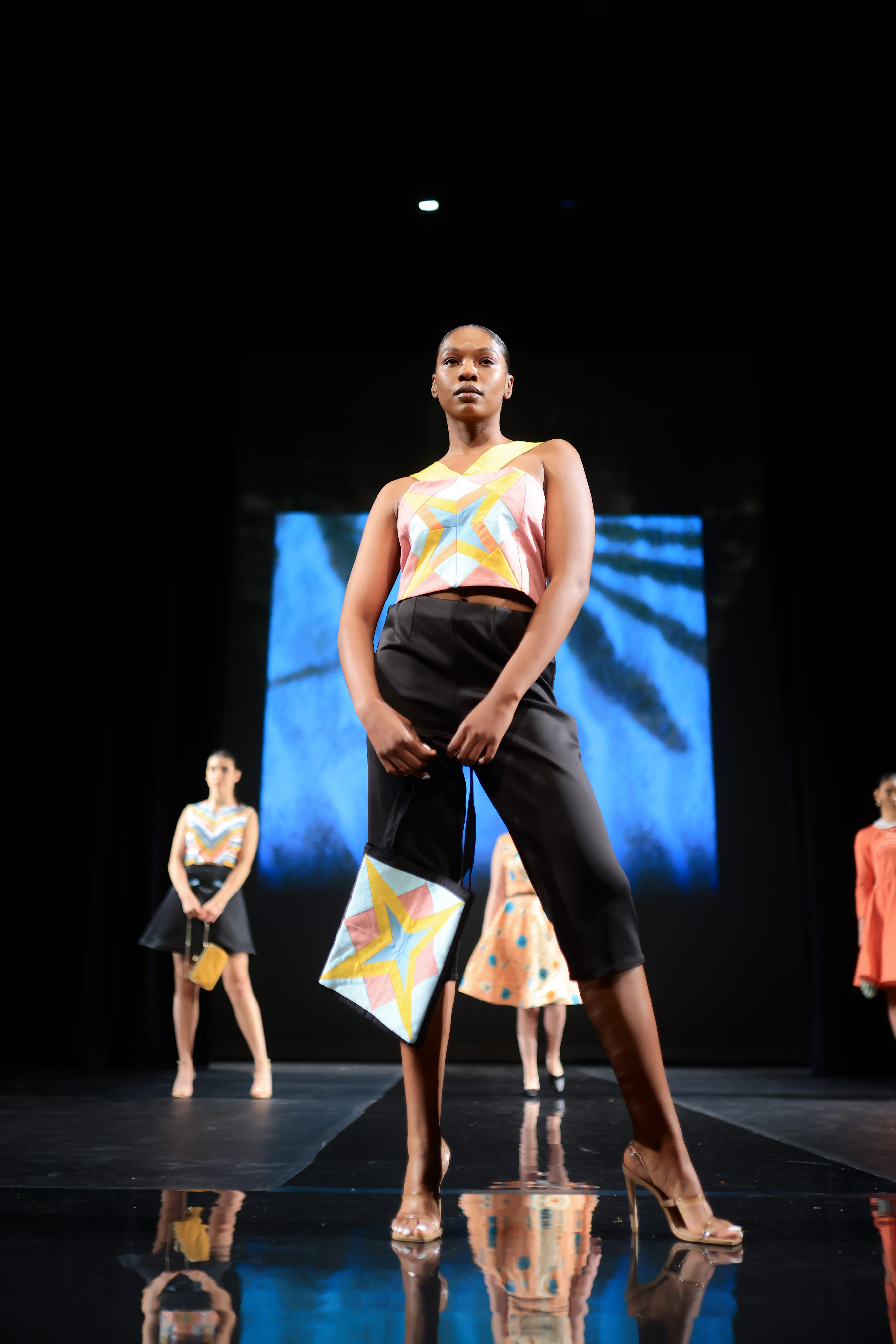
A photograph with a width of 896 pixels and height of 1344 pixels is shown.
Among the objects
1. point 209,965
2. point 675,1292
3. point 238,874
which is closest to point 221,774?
point 238,874

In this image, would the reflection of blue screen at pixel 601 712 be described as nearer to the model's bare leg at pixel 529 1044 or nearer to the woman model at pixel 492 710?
the model's bare leg at pixel 529 1044

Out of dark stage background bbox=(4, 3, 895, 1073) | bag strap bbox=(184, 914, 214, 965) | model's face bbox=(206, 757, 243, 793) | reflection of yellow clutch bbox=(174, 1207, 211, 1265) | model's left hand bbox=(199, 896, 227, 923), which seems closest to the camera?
reflection of yellow clutch bbox=(174, 1207, 211, 1265)

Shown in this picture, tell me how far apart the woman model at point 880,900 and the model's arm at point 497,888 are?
1.42m

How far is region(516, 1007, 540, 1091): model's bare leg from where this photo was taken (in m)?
3.94

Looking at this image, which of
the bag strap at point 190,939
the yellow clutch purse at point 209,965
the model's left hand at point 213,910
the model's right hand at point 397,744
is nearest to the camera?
the model's right hand at point 397,744

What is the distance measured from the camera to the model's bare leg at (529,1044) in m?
3.94

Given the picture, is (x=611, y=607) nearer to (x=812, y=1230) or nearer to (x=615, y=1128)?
(x=615, y=1128)

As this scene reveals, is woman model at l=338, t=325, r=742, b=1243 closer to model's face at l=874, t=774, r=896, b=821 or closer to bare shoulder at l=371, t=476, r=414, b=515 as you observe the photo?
bare shoulder at l=371, t=476, r=414, b=515

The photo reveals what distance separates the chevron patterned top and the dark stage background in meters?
1.36

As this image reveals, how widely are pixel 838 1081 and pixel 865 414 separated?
3.46 metres

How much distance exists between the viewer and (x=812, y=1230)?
1.47m

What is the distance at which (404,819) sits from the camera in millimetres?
1487

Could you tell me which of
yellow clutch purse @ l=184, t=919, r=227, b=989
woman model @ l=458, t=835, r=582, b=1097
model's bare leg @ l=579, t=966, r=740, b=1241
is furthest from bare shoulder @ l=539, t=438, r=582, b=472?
yellow clutch purse @ l=184, t=919, r=227, b=989

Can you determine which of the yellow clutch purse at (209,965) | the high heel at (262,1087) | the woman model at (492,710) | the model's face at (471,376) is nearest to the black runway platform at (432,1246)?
the woman model at (492,710)
